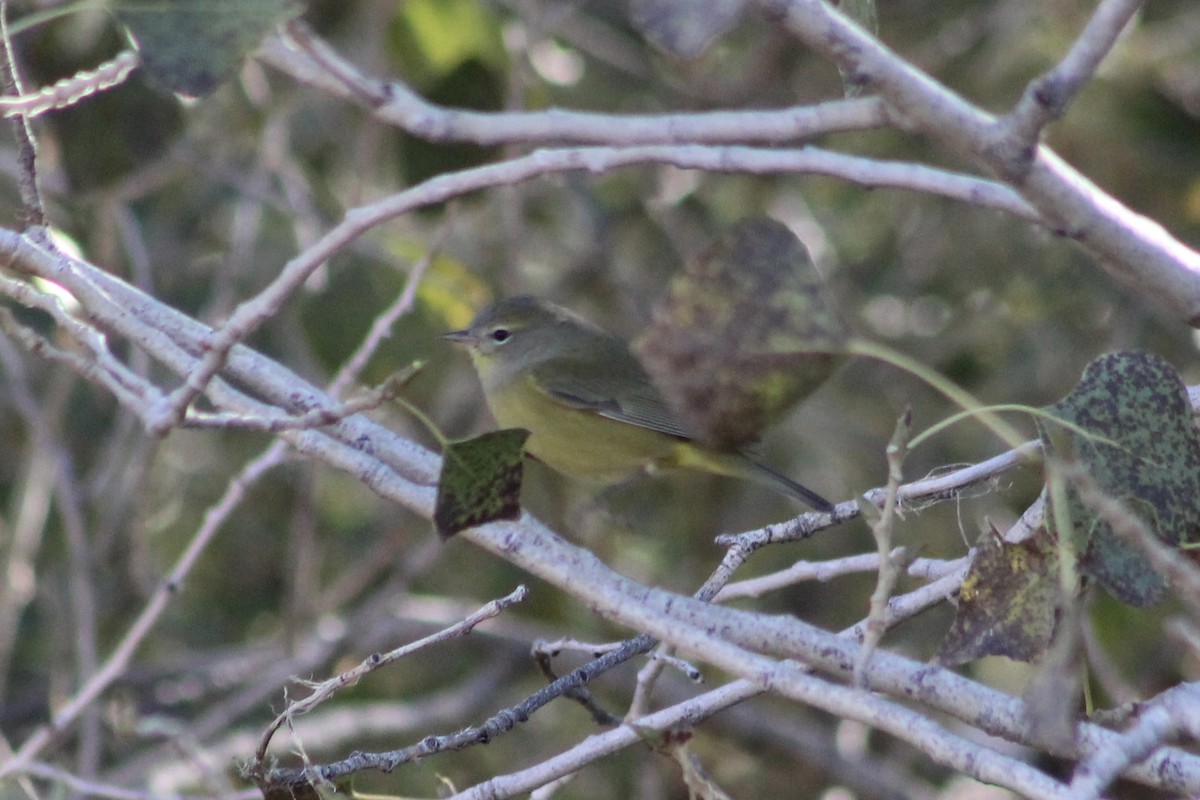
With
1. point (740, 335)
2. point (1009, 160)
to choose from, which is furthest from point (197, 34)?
point (1009, 160)

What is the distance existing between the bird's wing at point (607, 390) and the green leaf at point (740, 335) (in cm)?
276

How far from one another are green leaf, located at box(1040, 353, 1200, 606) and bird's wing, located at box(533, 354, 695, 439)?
2664mm

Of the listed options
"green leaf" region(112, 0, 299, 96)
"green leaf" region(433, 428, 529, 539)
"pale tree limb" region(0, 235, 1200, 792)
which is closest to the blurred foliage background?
"pale tree limb" region(0, 235, 1200, 792)

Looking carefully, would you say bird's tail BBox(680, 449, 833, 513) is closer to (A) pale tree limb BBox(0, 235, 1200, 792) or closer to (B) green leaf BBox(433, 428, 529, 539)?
(A) pale tree limb BBox(0, 235, 1200, 792)

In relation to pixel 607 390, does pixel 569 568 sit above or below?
below

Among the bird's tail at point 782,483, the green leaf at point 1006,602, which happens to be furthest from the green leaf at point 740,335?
the bird's tail at point 782,483

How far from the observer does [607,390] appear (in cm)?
439

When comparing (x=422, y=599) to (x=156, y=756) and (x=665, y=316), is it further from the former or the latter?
(x=665, y=316)

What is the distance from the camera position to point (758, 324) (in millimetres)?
1434

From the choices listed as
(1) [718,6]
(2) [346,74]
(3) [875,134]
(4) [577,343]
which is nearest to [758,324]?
(1) [718,6]

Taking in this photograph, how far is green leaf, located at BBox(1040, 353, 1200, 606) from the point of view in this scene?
1.54 m

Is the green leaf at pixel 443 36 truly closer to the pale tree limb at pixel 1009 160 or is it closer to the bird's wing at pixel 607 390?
the bird's wing at pixel 607 390

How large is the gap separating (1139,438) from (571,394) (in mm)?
2944

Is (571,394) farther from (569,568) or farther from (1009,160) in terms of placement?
(1009,160)
